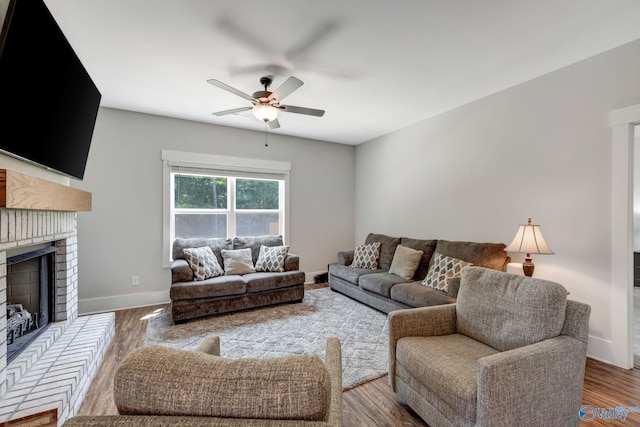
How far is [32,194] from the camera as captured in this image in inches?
65.9

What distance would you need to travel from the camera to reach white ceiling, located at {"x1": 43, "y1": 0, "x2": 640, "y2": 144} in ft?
6.18

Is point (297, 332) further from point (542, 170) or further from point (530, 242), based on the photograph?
point (542, 170)

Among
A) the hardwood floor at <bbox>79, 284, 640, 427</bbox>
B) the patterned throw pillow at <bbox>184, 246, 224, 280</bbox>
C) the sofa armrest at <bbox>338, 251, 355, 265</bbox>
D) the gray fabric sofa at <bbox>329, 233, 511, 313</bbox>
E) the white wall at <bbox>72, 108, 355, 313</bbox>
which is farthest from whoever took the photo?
the sofa armrest at <bbox>338, 251, 355, 265</bbox>

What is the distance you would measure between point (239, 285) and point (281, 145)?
2.49m

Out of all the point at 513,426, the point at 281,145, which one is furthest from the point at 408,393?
the point at 281,145

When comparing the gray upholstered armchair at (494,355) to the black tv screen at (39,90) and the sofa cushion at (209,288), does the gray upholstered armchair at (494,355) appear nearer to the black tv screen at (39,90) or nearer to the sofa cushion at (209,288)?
the sofa cushion at (209,288)

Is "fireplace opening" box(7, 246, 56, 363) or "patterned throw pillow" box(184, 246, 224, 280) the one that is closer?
"fireplace opening" box(7, 246, 56, 363)

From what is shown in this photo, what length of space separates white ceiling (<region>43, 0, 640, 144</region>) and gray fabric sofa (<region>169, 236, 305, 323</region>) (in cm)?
193

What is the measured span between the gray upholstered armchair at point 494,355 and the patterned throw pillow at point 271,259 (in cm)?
236

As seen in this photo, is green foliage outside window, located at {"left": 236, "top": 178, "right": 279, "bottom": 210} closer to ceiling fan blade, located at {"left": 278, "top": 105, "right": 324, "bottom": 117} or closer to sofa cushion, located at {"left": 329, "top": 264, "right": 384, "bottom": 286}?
sofa cushion, located at {"left": 329, "top": 264, "right": 384, "bottom": 286}

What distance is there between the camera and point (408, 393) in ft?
5.64

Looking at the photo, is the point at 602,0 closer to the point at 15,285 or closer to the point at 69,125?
the point at 69,125

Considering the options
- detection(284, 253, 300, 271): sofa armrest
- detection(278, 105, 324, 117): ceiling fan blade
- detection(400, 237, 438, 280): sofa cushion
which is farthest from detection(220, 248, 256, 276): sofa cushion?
detection(400, 237, 438, 280): sofa cushion

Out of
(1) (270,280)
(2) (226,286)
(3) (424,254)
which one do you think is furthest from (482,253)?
(2) (226,286)
